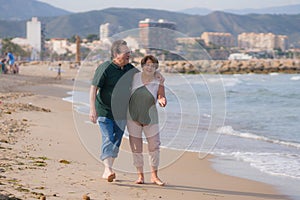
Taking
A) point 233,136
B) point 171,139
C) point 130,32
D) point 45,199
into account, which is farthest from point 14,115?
point 45,199

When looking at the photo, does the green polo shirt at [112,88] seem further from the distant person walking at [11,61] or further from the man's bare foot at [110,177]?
the distant person walking at [11,61]

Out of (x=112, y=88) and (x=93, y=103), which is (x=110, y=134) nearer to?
(x=93, y=103)

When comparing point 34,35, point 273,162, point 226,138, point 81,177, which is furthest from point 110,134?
point 34,35

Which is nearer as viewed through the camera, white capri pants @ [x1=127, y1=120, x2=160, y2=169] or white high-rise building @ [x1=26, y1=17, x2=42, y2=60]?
white capri pants @ [x1=127, y1=120, x2=160, y2=169]

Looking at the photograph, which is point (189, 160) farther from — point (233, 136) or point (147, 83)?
point (233, 136)

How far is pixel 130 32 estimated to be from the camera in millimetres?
6262

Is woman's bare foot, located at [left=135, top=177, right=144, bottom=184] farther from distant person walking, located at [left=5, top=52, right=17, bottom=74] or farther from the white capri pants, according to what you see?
distant person walking, located at [left=5, top=52, right=17, bottom=74]

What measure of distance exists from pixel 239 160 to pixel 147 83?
11.0 ft

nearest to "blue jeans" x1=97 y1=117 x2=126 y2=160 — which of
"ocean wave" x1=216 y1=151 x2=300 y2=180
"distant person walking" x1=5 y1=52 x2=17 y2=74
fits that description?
"ocean wave" x1=216 y1=151 x2=300 y2=180

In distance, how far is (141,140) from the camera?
5.88 meters

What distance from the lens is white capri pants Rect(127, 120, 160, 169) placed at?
19.0 feet

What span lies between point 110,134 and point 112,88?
47 centimetres

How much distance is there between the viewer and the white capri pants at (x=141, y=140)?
5.79 metres

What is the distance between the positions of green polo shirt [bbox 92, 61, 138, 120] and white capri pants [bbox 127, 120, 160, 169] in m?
0.16
